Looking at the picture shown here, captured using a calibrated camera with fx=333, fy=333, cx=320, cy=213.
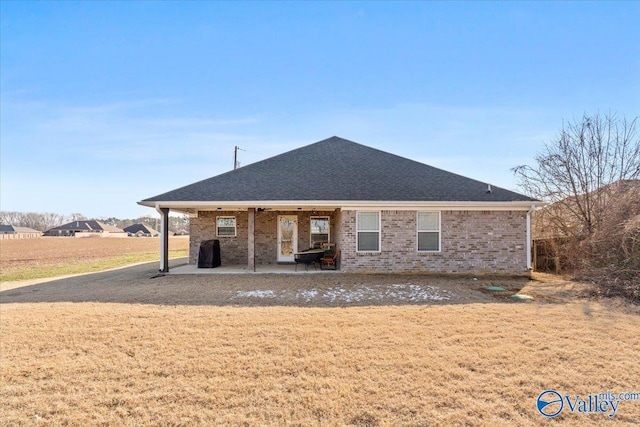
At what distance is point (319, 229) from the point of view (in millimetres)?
15172

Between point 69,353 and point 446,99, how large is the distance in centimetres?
1414

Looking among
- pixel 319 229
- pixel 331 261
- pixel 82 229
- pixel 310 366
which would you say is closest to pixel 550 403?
pixel 310 366

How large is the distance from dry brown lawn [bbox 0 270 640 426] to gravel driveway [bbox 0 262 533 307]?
583 millimetres

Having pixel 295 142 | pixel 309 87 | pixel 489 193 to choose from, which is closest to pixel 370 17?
pixel 309 87

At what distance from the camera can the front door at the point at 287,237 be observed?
1507 centimetres

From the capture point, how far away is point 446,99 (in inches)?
536

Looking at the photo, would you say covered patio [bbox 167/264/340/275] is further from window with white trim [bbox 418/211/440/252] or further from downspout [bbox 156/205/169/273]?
window with white trim [bbox 418/211/440/252]

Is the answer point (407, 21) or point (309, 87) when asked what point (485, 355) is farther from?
point (309, 87)

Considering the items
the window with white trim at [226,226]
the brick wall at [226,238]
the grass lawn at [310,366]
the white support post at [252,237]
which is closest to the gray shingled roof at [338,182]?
the white support post at [252,237]

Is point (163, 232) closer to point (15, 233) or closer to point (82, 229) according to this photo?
point (15, 233)

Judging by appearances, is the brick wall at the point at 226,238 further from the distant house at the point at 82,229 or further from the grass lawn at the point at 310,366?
the distant house at the point at 82,229

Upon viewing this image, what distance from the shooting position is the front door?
15.1 meters

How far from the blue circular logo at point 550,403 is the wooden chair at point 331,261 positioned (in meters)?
9.20

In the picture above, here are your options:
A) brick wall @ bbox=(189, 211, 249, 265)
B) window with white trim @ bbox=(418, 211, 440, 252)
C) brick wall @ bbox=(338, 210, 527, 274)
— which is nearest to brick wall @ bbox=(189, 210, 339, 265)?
brick wall @ bbox=(189, 211, 249, 265)
